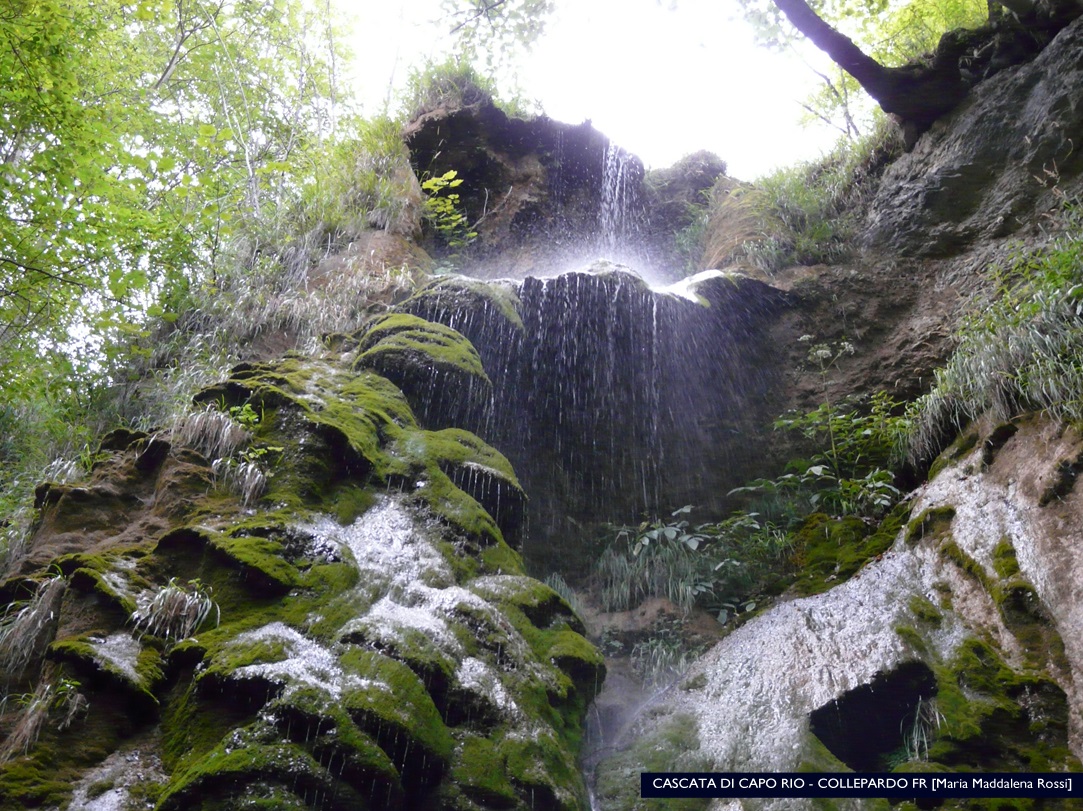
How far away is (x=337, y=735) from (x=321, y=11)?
13134 mm

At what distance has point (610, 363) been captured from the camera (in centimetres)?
802

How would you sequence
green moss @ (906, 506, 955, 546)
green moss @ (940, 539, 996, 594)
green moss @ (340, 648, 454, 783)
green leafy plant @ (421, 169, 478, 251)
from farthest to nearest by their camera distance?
1. green leafy plant @ (421, 169, 478, 251)
2. green moss @ (906, 506, 955, 546)
3. green moss @ (940, 539, 996, 594)
4. green moss @ (340, 648, 454, 783)

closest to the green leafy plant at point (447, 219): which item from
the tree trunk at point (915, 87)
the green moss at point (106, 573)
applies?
the tree trunk at point (915, 87)

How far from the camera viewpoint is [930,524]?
5008 mm

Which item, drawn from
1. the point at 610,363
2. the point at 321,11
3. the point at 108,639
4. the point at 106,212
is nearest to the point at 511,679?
the point at 108,639

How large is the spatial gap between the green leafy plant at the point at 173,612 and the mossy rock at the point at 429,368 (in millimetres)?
2905

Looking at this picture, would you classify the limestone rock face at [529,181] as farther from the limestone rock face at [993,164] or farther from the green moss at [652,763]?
the green moss at [652,763]

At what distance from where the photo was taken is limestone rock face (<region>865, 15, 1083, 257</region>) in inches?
291

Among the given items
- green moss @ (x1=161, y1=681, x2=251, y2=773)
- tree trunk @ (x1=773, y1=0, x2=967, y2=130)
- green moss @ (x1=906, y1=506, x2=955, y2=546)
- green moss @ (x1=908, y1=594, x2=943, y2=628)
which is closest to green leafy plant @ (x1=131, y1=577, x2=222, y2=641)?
green moss @ (x1=161, y1=681, x2=251, y2=773)

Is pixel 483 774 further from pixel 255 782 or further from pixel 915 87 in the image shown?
pixel 915 87

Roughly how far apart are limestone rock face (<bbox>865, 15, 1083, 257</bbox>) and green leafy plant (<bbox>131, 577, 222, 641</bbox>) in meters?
8.30

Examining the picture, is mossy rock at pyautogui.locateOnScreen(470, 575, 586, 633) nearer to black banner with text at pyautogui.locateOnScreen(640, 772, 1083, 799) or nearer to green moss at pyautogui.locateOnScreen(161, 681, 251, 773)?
black banner with text at pyautogui.locateOnScreen(640, 772, 1083, 799)

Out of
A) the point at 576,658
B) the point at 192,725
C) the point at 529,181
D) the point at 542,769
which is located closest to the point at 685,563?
the point at 576,658

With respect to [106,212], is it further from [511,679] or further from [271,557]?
[511,679]
